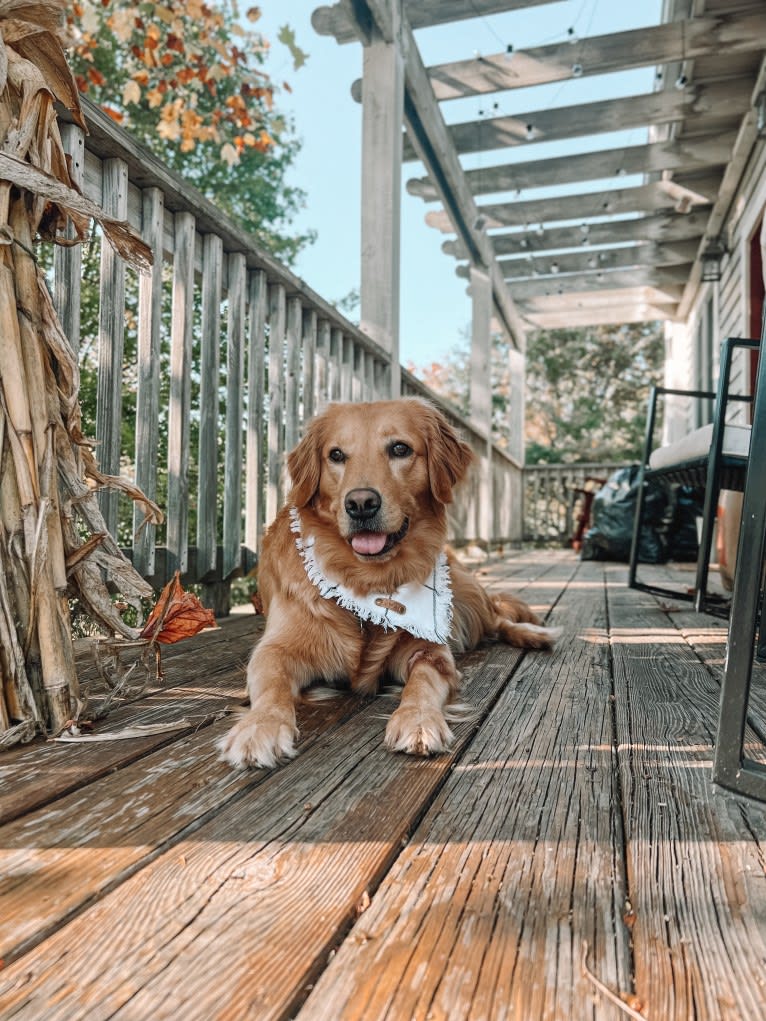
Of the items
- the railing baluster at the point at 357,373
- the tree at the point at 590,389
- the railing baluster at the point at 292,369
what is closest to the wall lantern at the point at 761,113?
the railing baluster at the point at 357,373

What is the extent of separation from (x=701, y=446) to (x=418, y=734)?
7.53 ft

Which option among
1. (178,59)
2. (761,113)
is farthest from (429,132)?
(178,59)

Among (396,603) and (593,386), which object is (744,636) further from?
(593,386)

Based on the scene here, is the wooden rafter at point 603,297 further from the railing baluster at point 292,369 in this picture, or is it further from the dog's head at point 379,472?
the dog's head at point 379,472

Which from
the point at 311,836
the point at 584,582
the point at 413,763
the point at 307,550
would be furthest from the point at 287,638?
the point at 584,582

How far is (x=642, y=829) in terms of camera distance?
1.07 m

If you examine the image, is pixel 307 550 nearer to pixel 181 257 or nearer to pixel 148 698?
pixel 148 698

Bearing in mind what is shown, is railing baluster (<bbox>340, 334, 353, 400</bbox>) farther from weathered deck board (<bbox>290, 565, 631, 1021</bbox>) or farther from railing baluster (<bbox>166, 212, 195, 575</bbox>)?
weathered deck board (<bbox>290, 565, 631, 1021</bbox>)

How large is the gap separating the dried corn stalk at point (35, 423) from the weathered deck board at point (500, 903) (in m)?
0.79

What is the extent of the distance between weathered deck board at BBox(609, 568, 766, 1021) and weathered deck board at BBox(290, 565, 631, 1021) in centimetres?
3

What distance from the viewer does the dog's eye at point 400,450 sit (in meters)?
2.12

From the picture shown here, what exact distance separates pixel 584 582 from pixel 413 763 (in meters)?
4.00

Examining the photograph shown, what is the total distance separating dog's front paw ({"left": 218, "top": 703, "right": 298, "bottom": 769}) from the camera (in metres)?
1.32

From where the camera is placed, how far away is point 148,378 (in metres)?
2.47
